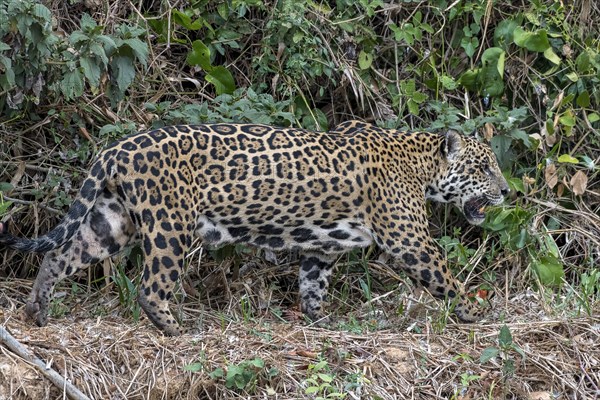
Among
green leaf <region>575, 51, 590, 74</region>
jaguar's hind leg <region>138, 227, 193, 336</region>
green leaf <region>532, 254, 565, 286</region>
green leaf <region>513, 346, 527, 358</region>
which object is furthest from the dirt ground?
green leaf <region>575, 51, 590, 74</region>

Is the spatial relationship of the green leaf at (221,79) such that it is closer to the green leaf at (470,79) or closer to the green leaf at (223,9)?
the green leaf at (223,9)

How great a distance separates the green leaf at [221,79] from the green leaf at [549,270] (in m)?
2.73

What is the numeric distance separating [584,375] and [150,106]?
11.9 ft

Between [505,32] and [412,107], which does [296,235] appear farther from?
[505,32]

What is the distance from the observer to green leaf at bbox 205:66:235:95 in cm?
904

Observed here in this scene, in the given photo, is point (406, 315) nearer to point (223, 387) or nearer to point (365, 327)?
point (365, 327)

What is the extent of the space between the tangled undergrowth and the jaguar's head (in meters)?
0.30

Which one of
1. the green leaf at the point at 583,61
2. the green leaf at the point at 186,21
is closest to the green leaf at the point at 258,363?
the green leaf at the point at 186,21

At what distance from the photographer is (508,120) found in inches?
354

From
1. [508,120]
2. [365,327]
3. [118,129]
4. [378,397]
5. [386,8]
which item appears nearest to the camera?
[378,397]

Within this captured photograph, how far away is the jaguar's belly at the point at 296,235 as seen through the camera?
769 centimetres

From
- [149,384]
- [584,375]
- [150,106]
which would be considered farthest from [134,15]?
[584,375]

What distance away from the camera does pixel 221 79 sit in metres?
9.07

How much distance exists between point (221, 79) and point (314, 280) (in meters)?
1.85
